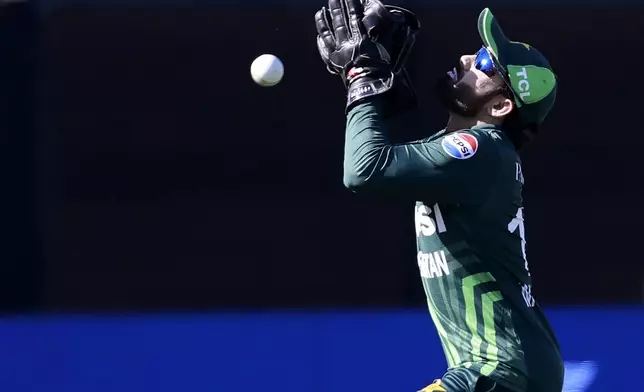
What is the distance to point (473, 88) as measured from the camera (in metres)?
3.23

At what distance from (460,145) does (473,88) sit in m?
0.30

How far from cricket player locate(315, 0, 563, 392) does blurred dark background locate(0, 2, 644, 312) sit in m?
2.21

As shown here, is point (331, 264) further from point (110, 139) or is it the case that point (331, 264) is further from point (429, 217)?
point (429, 217)

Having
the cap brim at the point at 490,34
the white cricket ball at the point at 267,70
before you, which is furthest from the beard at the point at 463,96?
the white cricket ball at the point at 267,70

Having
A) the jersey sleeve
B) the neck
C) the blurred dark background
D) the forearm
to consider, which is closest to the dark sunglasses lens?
the neck

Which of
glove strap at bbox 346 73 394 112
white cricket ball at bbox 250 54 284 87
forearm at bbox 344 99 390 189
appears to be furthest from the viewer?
white cricket ball at bbox 250 54 284 87

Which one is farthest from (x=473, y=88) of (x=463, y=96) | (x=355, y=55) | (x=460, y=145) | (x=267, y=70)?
(x=267, y=70)

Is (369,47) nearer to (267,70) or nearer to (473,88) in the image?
(473,88)

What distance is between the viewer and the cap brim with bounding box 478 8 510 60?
10.5ft

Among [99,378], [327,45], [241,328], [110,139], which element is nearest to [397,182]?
[327,45]

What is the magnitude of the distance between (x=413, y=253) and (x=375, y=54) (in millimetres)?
2476

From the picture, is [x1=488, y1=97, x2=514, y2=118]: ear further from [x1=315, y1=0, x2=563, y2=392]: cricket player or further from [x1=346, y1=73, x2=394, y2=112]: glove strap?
[x1=346, y1=73, x2=394, y2=112]: glove strap

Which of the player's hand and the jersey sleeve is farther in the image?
the player's hand

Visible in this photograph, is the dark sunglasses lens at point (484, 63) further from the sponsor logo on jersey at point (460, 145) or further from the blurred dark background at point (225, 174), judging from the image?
the blurred dark background at point (225, 174)
